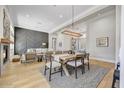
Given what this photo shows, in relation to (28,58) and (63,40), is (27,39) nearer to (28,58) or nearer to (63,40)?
(63,40)

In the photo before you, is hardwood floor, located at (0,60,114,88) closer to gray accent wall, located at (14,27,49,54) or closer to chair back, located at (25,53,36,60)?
chair back, located at (25,53,36,60)

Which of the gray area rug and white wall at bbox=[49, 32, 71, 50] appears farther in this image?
white wall at bbox=[49, 32, 71, 50]

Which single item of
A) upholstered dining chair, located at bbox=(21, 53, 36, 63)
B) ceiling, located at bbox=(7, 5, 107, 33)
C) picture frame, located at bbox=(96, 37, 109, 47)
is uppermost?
ceiling, located at bbox=(7, 5, 107, 33)

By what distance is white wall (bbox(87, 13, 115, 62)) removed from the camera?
543cm

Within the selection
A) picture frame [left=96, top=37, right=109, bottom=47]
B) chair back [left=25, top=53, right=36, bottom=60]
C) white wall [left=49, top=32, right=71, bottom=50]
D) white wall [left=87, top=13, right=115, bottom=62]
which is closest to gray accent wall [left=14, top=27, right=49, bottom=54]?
white wall [left=49, top=32, right=71, bottom=50]

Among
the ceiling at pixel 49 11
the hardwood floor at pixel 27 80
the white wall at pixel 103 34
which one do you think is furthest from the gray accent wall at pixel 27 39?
the hardwood floor at pixel 27 80

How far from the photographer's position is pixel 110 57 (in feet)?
18.1

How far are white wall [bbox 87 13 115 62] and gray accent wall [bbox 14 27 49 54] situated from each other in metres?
5.11

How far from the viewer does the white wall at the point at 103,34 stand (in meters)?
5.43

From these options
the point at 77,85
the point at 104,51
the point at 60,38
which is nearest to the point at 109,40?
the point at 104,51

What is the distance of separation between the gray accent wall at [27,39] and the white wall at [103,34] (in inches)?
201

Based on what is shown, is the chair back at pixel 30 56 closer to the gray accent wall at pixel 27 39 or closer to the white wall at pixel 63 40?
the gray accent wall at pixel 27 39
